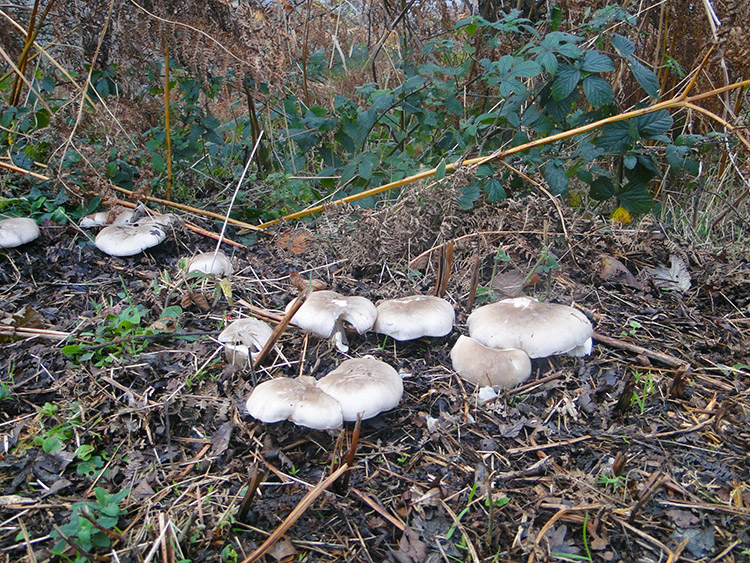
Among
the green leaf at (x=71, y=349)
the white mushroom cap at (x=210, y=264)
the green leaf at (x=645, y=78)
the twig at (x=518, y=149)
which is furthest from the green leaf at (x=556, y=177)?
the green leaf at (x=71, y=349)

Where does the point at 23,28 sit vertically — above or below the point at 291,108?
above

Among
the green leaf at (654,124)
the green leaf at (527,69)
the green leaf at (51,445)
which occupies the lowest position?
the green leaf at (51,445)

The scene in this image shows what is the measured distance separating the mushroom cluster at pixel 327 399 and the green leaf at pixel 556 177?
1781mm

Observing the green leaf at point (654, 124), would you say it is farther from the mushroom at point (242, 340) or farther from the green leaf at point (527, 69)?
the mushroom at point (242, 340)

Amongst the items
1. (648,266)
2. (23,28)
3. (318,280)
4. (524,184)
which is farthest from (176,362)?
(23,28)

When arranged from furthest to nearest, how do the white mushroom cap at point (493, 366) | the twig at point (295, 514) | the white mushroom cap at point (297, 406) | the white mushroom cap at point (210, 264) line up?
the white mushroom cap at point (210, 264), the white mushroom cap at point (493, 366), the white mushroom cap at point (297, 406), the twig at point (295, 514)

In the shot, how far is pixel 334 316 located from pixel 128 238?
5.37 ft

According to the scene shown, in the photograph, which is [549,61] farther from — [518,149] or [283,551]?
[283,551]

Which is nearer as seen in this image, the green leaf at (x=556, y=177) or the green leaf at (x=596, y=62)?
the green leaf at (x=596, y=62)

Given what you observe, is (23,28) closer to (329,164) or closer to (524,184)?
(329,164)

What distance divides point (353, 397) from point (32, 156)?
3312mm

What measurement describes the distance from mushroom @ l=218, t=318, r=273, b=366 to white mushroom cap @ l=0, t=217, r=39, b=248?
5.46 feet

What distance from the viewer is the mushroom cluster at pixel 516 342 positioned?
215 centimetres

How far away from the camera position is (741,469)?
184cm
